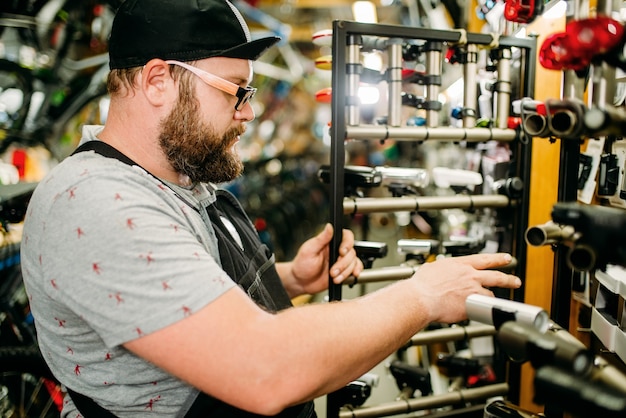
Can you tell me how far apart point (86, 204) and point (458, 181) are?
1.43 metres

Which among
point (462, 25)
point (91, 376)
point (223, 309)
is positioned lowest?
point (91, 376)

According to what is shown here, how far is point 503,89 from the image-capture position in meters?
1.73

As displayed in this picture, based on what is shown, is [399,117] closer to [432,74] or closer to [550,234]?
[432,74]

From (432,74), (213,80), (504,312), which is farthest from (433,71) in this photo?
(504,312)

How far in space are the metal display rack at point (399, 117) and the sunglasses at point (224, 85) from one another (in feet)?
1.04

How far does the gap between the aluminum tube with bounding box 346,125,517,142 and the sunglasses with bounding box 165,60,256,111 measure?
373 millimetres

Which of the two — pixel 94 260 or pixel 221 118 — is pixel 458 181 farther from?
pixel 94 260

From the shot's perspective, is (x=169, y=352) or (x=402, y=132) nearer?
(x=169, y=352)

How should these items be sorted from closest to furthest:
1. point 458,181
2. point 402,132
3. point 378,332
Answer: point 378,332 < point 402,132 < point 458,181

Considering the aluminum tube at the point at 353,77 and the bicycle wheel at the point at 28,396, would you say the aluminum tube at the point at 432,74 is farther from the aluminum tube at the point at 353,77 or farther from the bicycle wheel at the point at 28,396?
the bicycle wheel at the point at 28,396

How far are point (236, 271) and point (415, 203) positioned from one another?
27.4 inches

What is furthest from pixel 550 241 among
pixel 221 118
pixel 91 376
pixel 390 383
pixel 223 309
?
pixel 390 383

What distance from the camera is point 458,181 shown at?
6.48 ft

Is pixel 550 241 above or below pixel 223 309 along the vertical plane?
above
